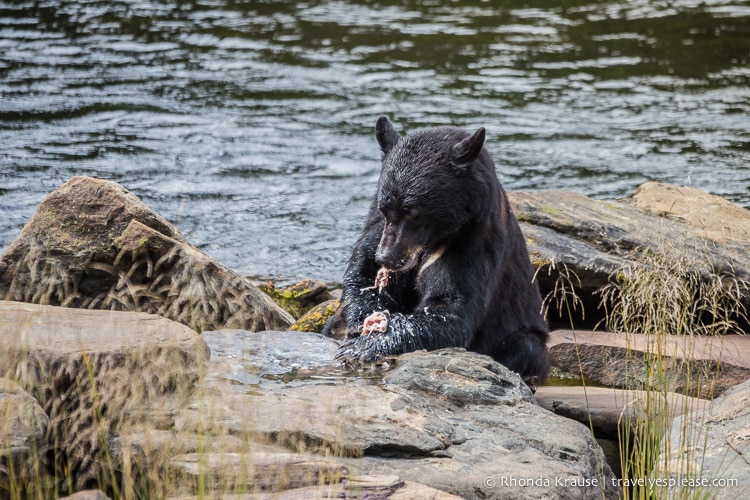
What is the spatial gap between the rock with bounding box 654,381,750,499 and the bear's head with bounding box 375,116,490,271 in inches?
62.3

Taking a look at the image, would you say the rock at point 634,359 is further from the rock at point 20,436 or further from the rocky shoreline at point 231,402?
the rock at point 20,436

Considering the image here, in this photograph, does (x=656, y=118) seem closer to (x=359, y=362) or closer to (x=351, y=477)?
(x=359, y=362)

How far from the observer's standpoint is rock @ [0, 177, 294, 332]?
5.31m

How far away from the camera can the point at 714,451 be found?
14.6 ft

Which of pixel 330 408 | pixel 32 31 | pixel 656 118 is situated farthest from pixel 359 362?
pixel 32 31

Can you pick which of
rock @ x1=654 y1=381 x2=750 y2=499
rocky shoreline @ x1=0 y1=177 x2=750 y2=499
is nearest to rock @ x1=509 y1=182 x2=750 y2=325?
rocky shoreline @ x1=0 y1=177 x2=750 y2=499

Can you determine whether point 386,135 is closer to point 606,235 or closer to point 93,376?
point 606,235

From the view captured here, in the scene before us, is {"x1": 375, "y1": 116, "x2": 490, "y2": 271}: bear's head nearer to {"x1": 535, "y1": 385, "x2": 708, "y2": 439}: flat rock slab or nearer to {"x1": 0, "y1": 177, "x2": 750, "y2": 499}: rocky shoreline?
{"x1": 0, "y1": 177, "x2": 750, "y2": 499}: rocky shoreline

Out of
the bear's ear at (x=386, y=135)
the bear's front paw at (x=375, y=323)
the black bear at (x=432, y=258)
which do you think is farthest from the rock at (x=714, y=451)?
the bear's ear at (x=386, y=135)

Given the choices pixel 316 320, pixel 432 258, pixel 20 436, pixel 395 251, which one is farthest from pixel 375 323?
pixel 20 436

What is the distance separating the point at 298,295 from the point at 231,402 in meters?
3.51

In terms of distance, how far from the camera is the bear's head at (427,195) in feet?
17.9

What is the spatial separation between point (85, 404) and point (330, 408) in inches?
36.9

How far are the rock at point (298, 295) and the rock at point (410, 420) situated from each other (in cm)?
223
